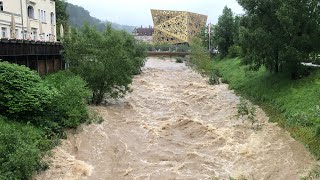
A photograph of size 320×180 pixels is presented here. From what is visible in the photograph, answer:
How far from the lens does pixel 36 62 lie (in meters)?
31.3

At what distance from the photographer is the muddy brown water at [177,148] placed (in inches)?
679

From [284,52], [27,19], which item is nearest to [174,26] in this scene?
[27,19]

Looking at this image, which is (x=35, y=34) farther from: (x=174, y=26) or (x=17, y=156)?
(x=174, y=26)

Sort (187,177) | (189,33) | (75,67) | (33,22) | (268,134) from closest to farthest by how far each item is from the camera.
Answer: (187,177) < (268,134) < (75,67) < (33,22) < (189,33)

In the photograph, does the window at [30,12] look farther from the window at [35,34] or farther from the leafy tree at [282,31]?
the leafy tree at [282,31]

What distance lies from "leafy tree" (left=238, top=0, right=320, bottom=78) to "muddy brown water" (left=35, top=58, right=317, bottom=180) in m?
4.87

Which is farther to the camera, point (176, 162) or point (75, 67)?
point (75, 67)

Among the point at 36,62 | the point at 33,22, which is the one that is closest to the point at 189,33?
the point at 33,22

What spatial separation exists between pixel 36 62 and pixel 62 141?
12.9 m

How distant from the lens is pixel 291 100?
26484 millimetres

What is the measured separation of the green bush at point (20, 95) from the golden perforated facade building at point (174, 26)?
11364 centimetres

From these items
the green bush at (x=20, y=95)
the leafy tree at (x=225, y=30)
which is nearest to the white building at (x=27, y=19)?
the green bush at (x=20, y=95)

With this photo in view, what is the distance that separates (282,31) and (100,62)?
13791 millimetres

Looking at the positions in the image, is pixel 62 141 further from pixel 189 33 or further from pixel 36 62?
pixel 189 33
